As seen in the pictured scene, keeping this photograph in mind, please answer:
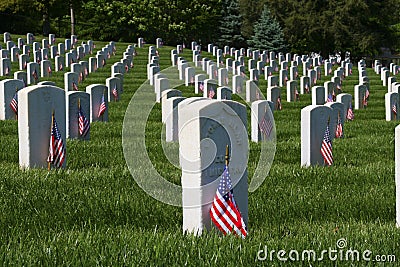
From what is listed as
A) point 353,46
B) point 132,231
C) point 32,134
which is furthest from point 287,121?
point 353,46

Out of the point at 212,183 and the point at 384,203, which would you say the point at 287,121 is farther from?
the point at 212,183

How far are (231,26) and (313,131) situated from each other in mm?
54845

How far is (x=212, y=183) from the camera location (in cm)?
680

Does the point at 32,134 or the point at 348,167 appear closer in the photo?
the point at 32,134

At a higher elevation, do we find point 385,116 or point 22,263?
point 22,263

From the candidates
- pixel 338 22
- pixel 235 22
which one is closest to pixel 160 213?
pixel 338 22

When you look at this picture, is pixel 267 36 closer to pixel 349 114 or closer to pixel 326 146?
pixel 349 114

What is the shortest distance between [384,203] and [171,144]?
5264mm

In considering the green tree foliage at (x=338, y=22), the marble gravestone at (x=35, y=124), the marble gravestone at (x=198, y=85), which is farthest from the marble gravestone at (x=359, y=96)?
the green tree foliage at (x=338, y=22)

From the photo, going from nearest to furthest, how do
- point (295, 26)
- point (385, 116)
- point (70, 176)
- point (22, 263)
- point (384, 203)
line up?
1. point (22, 263)
2. point (384, 203)
3. point (70, 176)
4. point (385, 116)
5. point (295, 26)

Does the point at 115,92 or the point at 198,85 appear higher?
the point at 115,92

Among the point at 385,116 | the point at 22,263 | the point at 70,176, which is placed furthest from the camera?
the point at 385,116

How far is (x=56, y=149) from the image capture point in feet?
34.4

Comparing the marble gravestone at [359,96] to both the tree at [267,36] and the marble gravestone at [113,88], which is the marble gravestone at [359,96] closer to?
the marble gravestone at [113,88]
